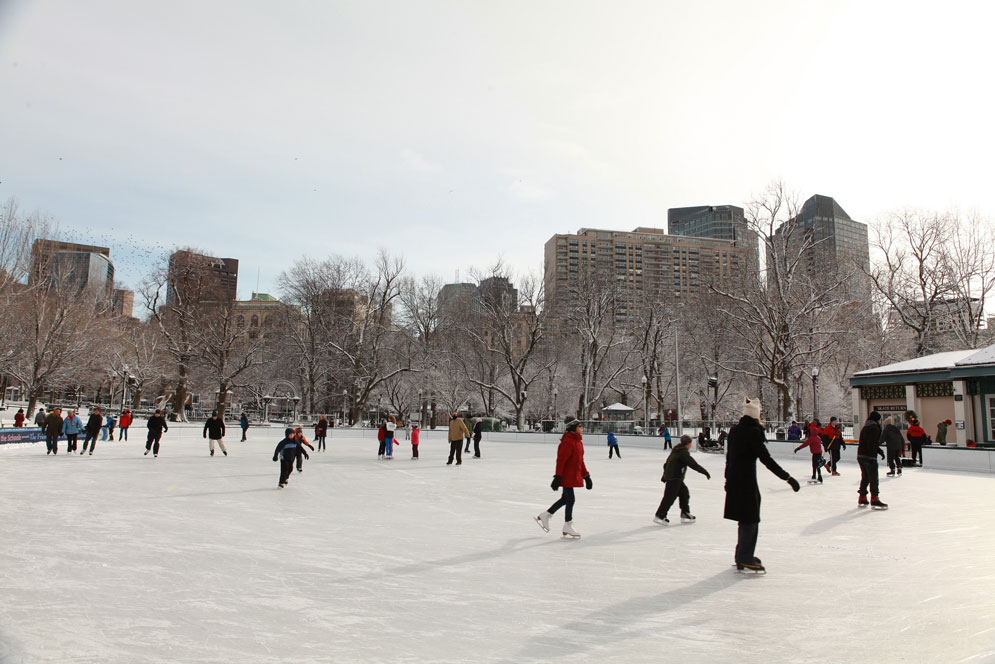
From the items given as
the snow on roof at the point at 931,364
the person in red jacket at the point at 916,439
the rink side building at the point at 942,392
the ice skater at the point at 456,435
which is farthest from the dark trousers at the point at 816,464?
the snow on roof at the point at 931,364

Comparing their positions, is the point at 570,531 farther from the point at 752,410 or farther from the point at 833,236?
the point at 833,236

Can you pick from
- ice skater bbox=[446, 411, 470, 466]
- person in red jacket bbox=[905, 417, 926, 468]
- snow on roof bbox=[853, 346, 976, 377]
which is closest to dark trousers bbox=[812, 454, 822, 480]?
person in red jacket bbox=[905, 417, 926, 468]

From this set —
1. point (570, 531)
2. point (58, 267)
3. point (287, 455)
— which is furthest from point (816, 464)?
point (58, 267)

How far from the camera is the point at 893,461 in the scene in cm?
1858

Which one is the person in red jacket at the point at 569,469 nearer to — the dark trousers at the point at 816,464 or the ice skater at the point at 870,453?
the ice skater at the point at 870,453

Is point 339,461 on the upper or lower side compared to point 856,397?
lower

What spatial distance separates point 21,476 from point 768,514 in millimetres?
15502

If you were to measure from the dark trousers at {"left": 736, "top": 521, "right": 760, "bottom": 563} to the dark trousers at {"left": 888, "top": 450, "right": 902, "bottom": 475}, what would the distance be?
1194 cm

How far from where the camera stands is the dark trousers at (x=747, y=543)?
622 cm

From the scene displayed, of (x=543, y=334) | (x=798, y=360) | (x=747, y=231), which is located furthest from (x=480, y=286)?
(x=798, y=360)

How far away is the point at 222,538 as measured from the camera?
771cm

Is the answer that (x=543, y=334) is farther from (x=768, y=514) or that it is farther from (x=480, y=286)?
(x=768, y=514)

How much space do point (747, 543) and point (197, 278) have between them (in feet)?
164

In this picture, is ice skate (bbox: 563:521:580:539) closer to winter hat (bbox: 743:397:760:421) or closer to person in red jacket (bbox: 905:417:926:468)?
winter hat (bbox: 743:397:760:421)
